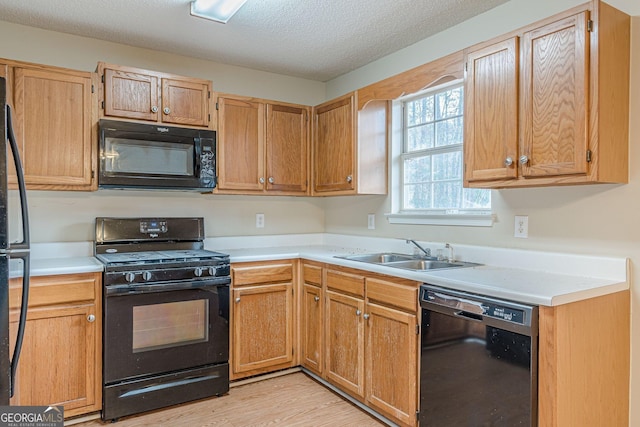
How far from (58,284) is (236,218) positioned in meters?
1.46

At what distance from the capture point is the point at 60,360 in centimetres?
240

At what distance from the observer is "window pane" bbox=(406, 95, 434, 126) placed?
306 cm

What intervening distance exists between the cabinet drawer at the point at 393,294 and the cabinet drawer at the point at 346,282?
0.09m

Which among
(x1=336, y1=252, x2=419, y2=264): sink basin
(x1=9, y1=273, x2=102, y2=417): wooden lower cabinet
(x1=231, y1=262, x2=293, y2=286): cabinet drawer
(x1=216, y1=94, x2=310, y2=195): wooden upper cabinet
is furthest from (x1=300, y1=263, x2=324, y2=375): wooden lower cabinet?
(x1=9, y1=273, x2=102, y2=417): wooden lower cabinet

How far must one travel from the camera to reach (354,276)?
2.64 m

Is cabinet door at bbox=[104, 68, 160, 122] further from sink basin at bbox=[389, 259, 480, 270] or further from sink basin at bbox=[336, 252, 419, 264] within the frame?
sink basin at bbox=[389, 259, 480, 270]

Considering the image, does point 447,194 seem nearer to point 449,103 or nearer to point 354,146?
point 449,103

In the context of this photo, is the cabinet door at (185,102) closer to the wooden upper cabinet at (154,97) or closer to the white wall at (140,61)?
the wooden upper cabinet at (154,97)

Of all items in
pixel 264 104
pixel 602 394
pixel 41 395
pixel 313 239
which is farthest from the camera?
pixel 313 239

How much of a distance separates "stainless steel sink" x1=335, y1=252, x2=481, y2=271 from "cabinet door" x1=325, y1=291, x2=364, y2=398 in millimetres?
310

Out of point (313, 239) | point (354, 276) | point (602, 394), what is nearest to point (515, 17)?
point (354, 276)

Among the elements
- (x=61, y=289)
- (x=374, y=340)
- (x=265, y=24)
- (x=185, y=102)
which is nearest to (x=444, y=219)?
(x=374, y=340)

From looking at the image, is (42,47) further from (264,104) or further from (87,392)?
(87,392)

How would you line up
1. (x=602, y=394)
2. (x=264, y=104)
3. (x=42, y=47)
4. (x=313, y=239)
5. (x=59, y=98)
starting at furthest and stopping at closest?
(x=313, y=239) → (x=264, y=104) → (x=42, y=47) → (x=59, y=98) → (x=602, y=394)
